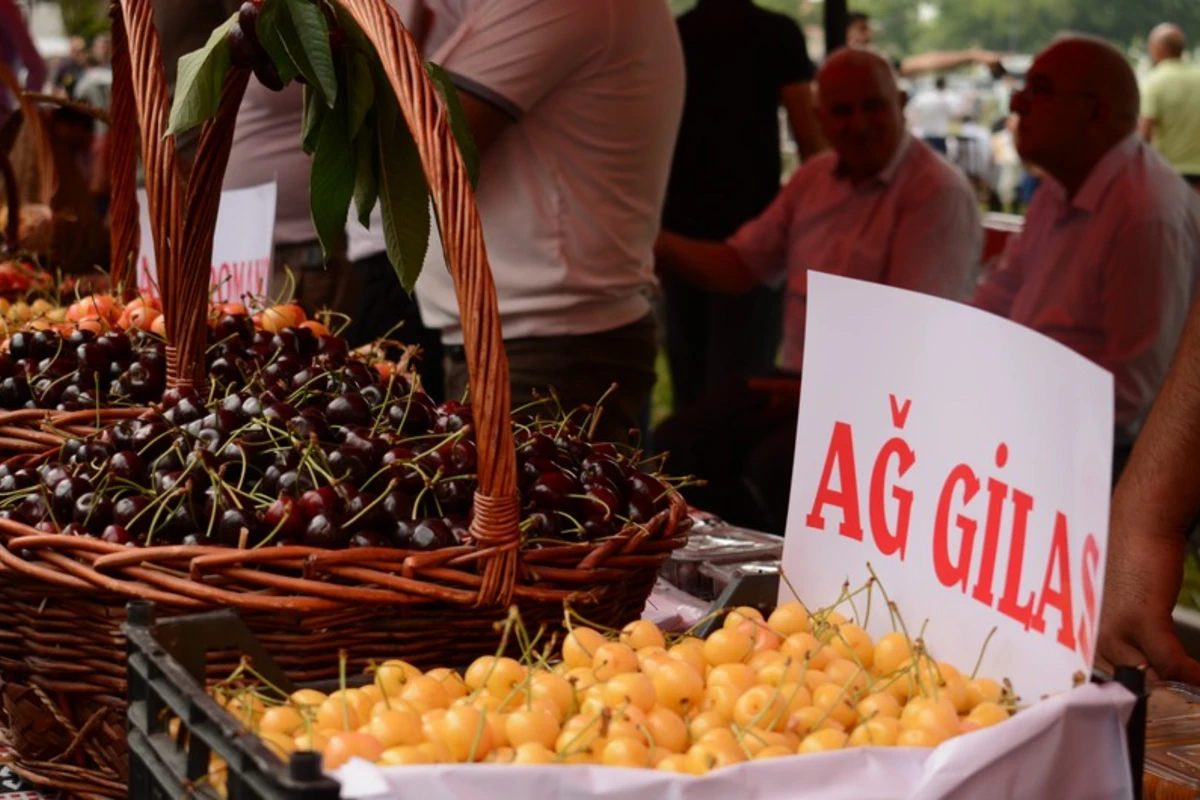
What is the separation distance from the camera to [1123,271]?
3.24 m

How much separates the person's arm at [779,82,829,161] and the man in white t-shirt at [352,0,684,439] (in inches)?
91.4

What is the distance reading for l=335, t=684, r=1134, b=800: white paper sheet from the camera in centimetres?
76

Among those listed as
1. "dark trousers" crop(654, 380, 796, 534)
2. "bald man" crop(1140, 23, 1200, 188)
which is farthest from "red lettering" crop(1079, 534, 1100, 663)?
"bald man" crop(1140, 23, 1200, 188)

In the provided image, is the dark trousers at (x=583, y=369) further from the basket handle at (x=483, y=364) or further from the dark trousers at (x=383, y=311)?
the basket handle at (x=483, y=364)

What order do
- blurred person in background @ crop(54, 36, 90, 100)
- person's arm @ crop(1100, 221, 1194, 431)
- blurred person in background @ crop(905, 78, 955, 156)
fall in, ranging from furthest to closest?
1. blurred person in background @ crop(905, 78, 955, 156)
2. blurred person in background @ crop(54, 36, 90, 100)
3. person's arm @ crop(1100, 221, 1194, 431)

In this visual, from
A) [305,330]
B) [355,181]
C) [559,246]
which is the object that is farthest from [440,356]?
[355,181]

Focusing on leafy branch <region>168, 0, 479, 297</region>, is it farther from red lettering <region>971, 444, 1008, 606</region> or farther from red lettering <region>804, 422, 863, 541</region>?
red lettering <region>971, 444, 1008, 606</region>

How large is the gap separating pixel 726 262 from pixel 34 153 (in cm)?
190

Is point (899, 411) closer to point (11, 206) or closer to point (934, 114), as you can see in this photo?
point (11, 206)

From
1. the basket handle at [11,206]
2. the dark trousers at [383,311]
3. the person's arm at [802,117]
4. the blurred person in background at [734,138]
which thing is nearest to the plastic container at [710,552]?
the dark trousers at [383,311]

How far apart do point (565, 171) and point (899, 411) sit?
133 cm

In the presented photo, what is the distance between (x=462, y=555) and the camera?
1.01 meters

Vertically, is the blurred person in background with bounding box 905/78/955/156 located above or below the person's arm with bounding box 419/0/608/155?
above

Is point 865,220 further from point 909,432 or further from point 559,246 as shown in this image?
point 909,432
